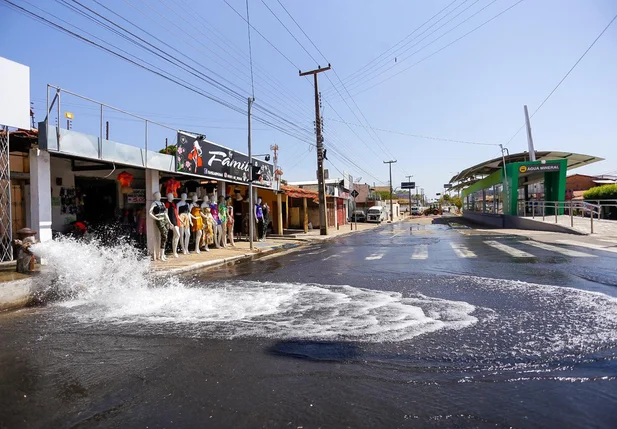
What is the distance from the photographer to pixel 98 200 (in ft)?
51.5

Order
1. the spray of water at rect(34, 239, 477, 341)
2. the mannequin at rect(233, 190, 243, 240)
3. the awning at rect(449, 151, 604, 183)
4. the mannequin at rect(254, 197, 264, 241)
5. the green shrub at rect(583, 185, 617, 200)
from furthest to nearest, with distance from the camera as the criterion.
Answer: the awning at rect(449, 151, 604, 183)
the green shrub at rect(583, 185, 617, 200)
the mannequin at rect(233, 190, 243, 240)
the mannequin at rect(254, 197, 264, 241)
the spray of water at rect(34, 239, 477, 341)

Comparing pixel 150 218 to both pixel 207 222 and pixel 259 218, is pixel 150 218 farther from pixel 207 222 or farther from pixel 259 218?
pixel 259 218

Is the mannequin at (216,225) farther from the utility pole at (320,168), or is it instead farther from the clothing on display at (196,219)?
the utility pole at (320,168)

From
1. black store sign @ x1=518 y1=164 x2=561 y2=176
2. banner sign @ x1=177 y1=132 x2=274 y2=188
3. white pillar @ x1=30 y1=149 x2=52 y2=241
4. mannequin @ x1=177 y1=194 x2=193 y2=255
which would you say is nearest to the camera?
white pillar @ x1=30 y1=149 x2=52 y2=241

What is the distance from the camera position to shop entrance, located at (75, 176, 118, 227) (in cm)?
1513

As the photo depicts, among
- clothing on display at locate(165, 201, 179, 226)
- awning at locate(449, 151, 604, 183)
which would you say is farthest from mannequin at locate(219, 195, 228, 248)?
awning at locate(449, 151, 604, 183)

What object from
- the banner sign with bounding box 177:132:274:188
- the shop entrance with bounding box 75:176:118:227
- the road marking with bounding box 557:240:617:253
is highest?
the banner sign with bounding box 177:132:274:188

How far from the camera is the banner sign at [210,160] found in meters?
14.9

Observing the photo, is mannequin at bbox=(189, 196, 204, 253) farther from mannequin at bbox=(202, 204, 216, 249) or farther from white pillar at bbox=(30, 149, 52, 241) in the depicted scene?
white pillar at bbox=(30, 149, 52, 241)

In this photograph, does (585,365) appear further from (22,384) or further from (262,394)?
(22,384)

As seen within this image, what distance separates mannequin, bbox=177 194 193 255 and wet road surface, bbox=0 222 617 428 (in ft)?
20.8

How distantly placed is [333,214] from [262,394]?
1394 inches

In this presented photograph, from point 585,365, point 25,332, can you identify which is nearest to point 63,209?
point 25,332

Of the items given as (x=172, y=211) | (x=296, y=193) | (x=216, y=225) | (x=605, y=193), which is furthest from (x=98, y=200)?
(x=605, y=193)
